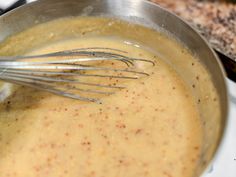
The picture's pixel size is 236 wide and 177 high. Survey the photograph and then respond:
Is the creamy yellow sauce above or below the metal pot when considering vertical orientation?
below

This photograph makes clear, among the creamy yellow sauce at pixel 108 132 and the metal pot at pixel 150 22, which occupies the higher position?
the metal pot at pixel 150 22

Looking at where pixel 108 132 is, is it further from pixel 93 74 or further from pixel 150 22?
pixel 150 22

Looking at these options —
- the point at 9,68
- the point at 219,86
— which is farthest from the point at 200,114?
the point at 9,68

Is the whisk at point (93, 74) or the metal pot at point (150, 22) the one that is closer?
the metal pot at point (150, 22)

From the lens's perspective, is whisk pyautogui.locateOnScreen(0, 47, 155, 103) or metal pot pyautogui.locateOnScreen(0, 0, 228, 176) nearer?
metal pot pyautogui.locateOnScreen(0, 0, 228, 176)

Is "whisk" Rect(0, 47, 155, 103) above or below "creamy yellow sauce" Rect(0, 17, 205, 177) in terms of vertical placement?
above

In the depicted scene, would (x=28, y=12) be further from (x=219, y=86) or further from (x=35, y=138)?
(x=219, y=86)
